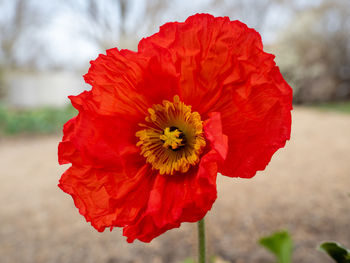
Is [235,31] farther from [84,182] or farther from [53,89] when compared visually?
[53,89]

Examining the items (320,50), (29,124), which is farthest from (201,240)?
(320,50)

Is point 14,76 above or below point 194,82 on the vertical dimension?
above

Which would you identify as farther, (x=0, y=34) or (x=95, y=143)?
(x=0, y=34)

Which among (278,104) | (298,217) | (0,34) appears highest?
(0,34)

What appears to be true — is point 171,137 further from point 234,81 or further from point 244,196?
point 244,196

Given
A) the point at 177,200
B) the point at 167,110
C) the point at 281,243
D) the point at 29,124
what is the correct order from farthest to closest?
the point at 29,124 < the point at 281,243 < the point at 167,110 < the point at 177,200

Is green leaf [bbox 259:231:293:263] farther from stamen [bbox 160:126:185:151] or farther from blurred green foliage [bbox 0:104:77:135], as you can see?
blurred green foliage [bbox 0:104:77:135]

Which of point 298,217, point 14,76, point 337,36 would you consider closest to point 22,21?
point 14,76
